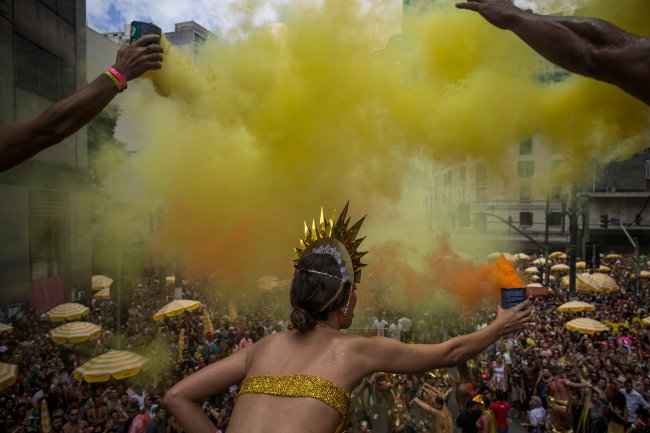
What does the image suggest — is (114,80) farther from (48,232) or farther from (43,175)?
(48,232)

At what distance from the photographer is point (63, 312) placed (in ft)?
45.1

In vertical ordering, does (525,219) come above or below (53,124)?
below

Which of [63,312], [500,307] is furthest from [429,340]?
[500,307]

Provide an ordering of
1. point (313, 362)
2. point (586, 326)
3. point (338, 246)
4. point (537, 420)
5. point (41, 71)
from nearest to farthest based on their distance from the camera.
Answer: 1. point (313, 362)
2. point (338, 246)
3. point (537, 420)
4. point (586, 326)
5. point (41, 71)

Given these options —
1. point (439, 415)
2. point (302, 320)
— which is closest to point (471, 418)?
point (439, 415)

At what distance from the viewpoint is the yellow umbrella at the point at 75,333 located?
1123cm

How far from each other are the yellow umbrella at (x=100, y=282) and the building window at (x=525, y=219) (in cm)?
2940

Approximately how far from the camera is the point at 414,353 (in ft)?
7.67

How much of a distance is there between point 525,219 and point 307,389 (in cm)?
3943

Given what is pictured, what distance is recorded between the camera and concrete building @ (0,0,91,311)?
14289 mm

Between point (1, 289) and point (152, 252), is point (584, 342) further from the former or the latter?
point (1, 289)

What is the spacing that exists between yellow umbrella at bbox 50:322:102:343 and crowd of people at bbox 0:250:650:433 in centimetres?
50

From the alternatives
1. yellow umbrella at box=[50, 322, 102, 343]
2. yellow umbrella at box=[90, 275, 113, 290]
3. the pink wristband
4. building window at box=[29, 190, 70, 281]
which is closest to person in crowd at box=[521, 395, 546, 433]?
the pink wristband

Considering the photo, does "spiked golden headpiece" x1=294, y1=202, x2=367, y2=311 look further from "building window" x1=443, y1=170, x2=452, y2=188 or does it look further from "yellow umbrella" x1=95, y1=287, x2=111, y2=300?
"building window" x1=443, y1=170, x2=452, y2=188
